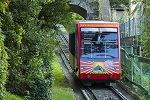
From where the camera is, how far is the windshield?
23.8m

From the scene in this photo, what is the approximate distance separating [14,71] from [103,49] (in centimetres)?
931

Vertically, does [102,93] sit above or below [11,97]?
below

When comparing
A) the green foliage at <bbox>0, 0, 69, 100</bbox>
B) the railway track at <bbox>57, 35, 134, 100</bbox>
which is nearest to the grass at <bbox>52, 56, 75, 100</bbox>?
the railway track at <bbox>57, 35, 134, 100</bbox>

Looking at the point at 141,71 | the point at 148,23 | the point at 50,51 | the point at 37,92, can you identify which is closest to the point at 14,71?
the point at 37,92

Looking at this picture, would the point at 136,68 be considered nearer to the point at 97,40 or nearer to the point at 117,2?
the point at 97,40

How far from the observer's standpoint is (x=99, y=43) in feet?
78.8

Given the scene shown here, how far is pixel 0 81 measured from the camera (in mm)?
9469

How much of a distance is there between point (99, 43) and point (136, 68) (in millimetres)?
2809

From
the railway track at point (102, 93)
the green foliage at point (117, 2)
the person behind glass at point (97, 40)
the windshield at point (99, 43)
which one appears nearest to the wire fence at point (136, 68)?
the railway track at point (102, 93)

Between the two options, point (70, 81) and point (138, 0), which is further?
point (70, 81)

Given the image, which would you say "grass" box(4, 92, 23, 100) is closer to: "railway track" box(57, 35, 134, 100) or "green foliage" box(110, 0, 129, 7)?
"railway track" box(57, 35, 134, 100)

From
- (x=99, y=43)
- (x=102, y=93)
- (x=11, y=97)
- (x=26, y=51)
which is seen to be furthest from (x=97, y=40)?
(x=11, y=97)

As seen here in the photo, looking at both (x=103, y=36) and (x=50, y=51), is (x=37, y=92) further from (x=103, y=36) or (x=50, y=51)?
(x=103, y=36)

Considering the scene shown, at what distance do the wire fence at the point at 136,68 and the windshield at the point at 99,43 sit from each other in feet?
4.03
